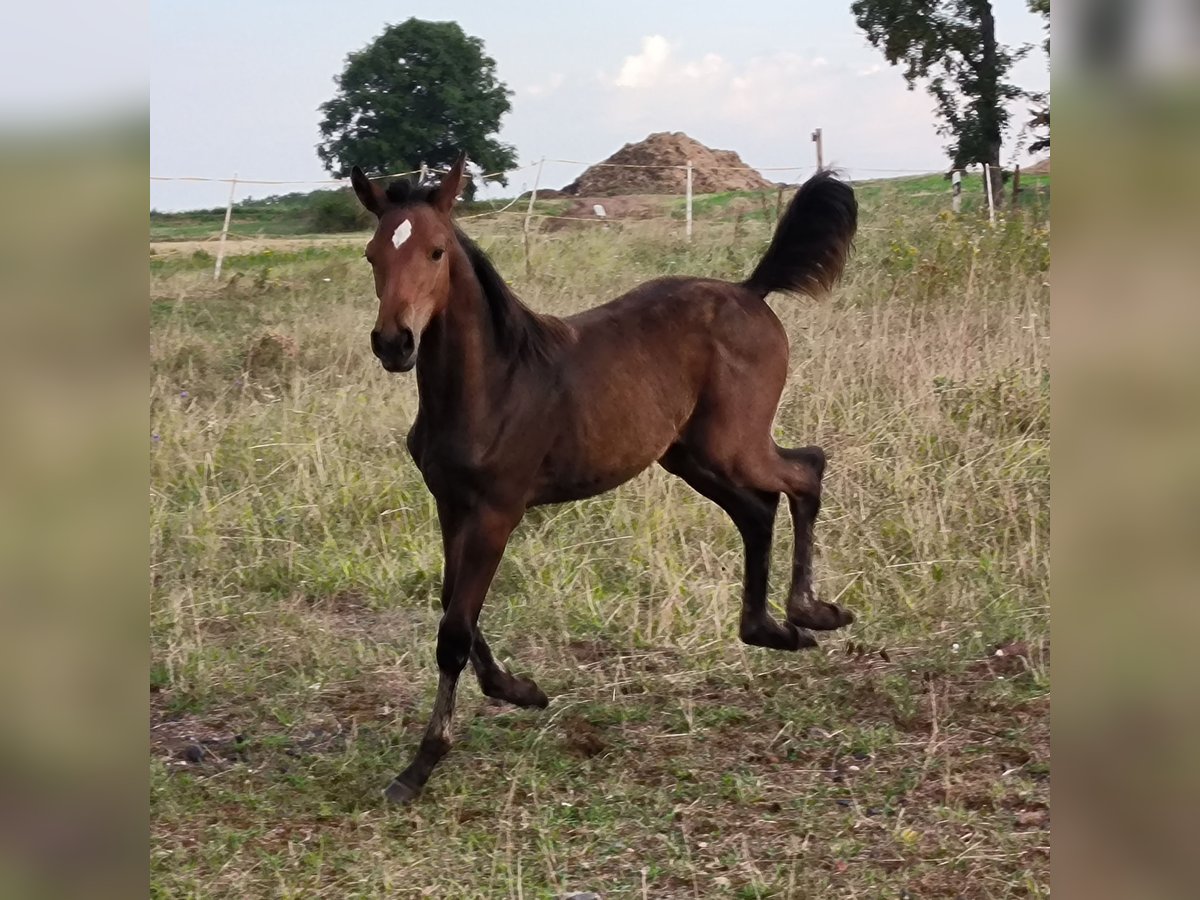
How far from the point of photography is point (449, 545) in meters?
3.91

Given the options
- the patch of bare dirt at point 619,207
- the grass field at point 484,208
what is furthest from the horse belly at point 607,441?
the patch of bare dirt at point 619,207

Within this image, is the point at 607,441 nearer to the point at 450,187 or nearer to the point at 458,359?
the point at 458,359

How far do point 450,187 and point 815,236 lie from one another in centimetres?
184

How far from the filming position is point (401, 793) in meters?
3.66

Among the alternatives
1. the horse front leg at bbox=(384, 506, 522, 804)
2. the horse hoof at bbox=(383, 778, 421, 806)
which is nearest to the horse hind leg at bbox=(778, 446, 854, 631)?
the horse front leg at bbox=(384, 506, 522, 804)

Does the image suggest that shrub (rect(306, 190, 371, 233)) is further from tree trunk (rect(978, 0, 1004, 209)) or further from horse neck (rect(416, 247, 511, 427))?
tree trunk (rect(978, 0, 1004, 209))

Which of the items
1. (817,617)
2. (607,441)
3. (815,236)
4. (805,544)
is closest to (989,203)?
(815,236)

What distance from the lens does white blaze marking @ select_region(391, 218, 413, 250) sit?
3266 mm

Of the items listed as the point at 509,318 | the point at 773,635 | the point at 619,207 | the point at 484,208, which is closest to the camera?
the point at 509,318

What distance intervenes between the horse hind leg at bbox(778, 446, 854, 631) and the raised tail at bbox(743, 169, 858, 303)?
0.72 m

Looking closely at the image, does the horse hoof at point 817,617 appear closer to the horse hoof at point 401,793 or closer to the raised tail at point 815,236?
the raised tail at point 815,236
